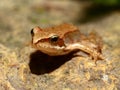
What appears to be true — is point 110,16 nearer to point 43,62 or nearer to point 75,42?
point 75,42

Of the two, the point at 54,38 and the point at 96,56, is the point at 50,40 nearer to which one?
the point at 54,38

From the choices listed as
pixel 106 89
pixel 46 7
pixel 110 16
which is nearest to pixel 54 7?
pixel 46 7

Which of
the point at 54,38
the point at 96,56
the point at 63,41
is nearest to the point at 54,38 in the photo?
the point at 54,38

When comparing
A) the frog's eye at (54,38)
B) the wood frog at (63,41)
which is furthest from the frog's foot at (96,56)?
the frog's eye at (54,38)

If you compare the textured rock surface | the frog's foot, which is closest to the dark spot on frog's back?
the textured rock surface

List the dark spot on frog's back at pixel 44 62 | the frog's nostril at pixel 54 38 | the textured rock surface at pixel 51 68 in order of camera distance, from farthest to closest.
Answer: the dark spot on frog's back at pixel 44 62 → the frog's nostril at pixel 54 38 → the textured rock surface at pixel 51 68

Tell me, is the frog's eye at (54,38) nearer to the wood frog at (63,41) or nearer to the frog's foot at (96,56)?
the wood frog at (63,41)

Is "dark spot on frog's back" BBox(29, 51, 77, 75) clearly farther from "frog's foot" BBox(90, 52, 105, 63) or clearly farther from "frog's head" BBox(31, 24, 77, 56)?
"frog's foot" BBox(90, 52, 105, 63)

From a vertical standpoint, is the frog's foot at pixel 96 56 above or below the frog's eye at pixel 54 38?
below
